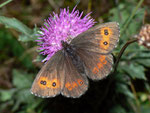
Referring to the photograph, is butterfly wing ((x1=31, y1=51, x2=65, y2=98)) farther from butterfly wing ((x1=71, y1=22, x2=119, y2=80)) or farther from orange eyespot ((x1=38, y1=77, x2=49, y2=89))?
butterfly wing ((x1=71, y1=22, x2=119, y2=80))

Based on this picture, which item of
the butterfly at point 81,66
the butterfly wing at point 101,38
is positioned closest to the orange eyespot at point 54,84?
the butterfly at point 81,66

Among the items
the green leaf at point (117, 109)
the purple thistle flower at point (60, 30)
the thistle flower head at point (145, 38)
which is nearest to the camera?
the thistle flower head at point (145, 38)

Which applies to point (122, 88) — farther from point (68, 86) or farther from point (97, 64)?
point (68, 86)

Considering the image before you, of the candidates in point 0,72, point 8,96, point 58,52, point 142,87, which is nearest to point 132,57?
point 142,87

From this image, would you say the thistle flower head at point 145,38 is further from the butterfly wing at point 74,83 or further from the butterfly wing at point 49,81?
the butterfly wing at point 49,81

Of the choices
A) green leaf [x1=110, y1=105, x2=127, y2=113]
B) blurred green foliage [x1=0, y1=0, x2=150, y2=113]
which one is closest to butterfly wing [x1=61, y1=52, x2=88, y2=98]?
blurred green foliage [x1=0, y1=0, x2=150, y2=113]

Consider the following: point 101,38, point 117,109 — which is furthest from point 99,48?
point 117,109
